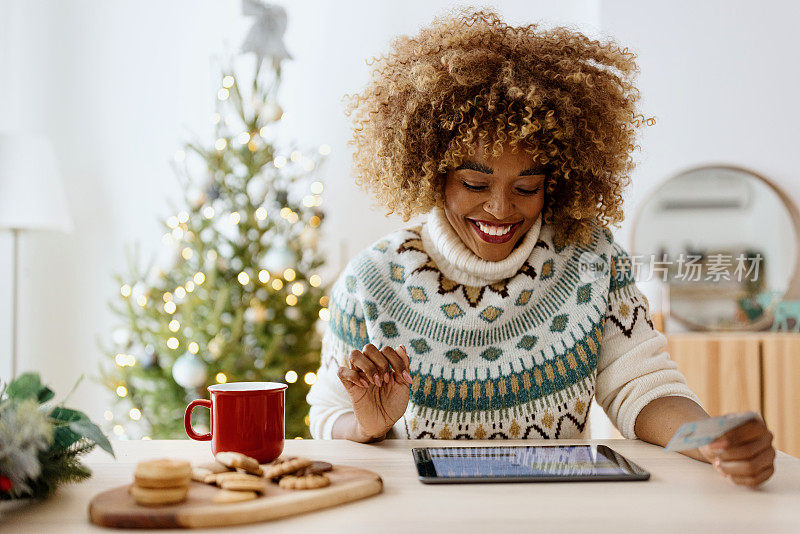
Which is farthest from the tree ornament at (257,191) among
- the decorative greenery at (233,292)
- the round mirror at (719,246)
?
the round mirror at (719,246)

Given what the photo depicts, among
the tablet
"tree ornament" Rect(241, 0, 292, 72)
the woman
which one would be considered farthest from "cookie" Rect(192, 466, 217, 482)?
"tree ornament" Rect(241, 0, 292, 72)

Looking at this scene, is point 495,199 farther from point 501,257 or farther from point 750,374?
point 750,374

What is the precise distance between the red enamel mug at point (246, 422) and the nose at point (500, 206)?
A: 1.71 ft

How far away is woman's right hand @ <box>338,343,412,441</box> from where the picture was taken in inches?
38.3

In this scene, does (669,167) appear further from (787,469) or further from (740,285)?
(787,469)

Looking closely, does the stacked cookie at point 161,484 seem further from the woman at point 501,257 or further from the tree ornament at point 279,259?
the tree ornament at point 279,259

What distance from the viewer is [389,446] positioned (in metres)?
0.97

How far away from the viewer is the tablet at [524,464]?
2.50 ft

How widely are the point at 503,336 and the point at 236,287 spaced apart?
1259mm

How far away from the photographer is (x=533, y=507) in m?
0.68

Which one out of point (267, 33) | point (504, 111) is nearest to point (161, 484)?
point (504, 111)

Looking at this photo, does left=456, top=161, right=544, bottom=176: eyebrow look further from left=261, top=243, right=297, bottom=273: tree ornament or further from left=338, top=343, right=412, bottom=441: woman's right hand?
left=261, top=243, right=297, bottom=273: tree ornament

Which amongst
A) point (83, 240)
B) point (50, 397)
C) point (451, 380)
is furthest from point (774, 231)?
point (83, 240)

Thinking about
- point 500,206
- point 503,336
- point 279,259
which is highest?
point 500,206
